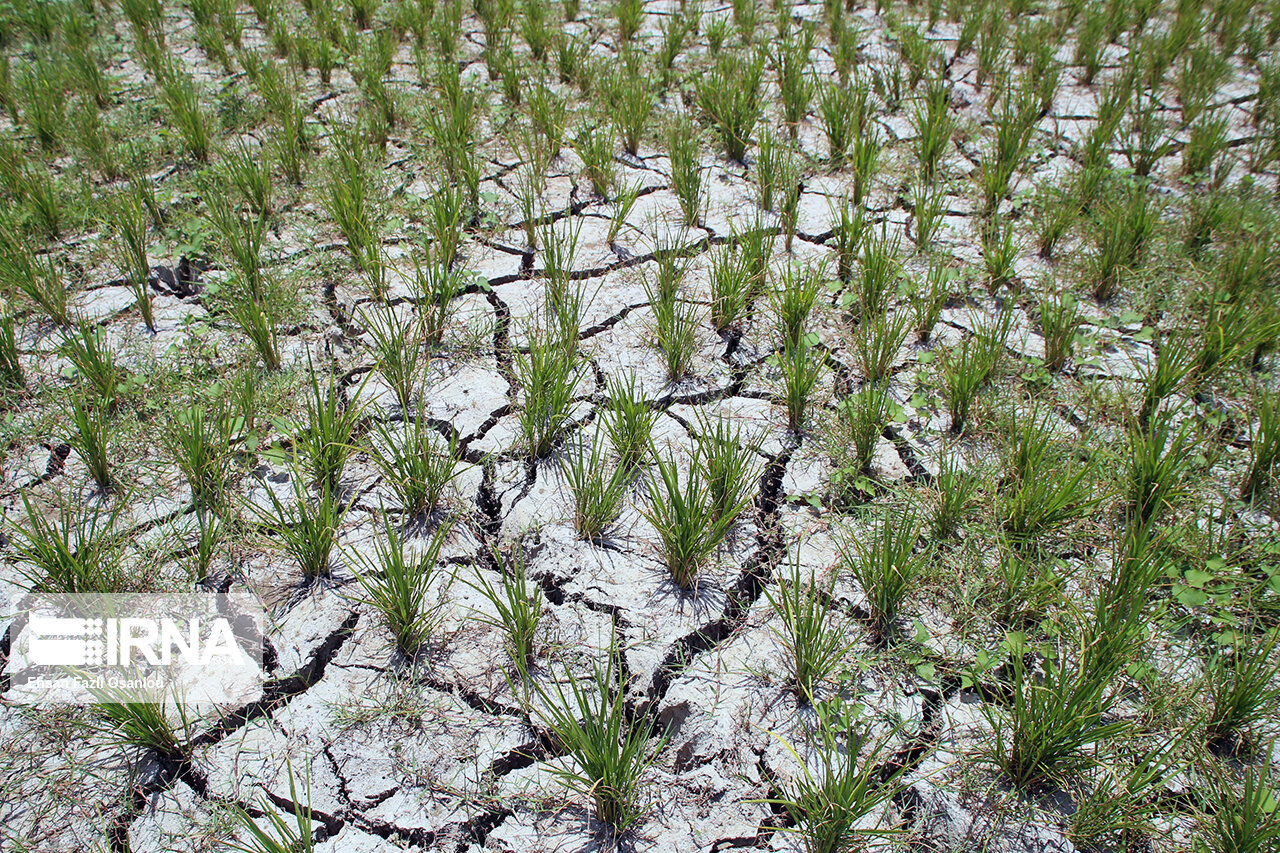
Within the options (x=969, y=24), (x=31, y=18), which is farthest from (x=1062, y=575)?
(x=31, y=18)

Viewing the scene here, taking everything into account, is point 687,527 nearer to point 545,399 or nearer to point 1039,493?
point 545,399

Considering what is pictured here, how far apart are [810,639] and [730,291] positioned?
1.25 m

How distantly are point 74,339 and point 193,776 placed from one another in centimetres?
135

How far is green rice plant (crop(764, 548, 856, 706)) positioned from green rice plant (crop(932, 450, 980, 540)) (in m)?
0.37

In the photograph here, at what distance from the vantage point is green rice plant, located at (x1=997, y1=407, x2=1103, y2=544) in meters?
1.95

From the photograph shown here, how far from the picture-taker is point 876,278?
2.56m

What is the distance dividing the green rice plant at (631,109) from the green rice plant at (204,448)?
79.5 inches

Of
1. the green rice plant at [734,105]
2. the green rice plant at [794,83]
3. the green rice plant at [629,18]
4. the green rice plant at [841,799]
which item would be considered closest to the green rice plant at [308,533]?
the green rice plant at [841,799]

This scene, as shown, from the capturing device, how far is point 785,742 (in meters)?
1.59

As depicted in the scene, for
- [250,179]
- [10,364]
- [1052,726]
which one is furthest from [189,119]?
[1052,726]

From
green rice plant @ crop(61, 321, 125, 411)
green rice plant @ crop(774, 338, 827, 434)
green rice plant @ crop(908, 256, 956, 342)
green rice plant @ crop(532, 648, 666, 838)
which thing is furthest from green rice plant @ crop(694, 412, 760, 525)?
green rice plant @ crop(61, 321, 125, 411)

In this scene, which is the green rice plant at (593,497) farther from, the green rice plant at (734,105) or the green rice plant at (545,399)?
the green rice plant at (734,105)

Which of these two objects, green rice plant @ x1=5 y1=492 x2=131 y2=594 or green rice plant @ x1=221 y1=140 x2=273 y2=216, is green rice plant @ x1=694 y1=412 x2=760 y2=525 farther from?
green rice plant @ x1=221 y1=140 x2=273 y2=216

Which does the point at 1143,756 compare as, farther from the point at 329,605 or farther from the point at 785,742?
the point at 329,605
